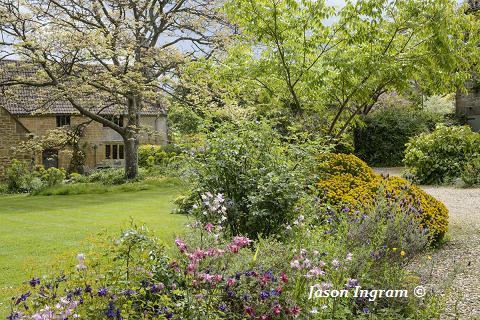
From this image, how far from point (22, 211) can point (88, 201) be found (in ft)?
7.98

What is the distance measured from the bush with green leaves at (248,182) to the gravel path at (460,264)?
185cm

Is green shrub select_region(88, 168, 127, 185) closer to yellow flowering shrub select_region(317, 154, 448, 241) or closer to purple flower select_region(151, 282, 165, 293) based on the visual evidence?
yellow flowering shrub select_region(317, 154, 448, 241)

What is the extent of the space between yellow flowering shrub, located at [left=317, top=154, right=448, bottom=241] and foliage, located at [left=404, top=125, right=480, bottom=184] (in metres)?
6.72

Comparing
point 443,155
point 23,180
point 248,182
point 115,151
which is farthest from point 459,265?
point 115,151

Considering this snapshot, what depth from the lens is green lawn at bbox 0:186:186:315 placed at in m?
6.84

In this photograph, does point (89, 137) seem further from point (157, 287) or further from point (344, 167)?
point (157, 287)

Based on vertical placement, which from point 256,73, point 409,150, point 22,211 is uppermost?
point 256,73

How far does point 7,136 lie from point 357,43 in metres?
21.1

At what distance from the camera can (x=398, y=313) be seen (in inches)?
183

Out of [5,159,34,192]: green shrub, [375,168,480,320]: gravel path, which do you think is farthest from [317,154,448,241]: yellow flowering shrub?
[5,159,34,192]: green shrub

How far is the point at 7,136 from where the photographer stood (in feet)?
84.3

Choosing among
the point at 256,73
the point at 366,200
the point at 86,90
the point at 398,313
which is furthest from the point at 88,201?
the point at 398,313

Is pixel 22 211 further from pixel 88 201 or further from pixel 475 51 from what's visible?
pixel 475 51

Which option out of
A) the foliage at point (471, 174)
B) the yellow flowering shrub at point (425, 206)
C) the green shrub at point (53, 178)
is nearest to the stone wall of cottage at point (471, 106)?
the foliage at point (471, 174)
